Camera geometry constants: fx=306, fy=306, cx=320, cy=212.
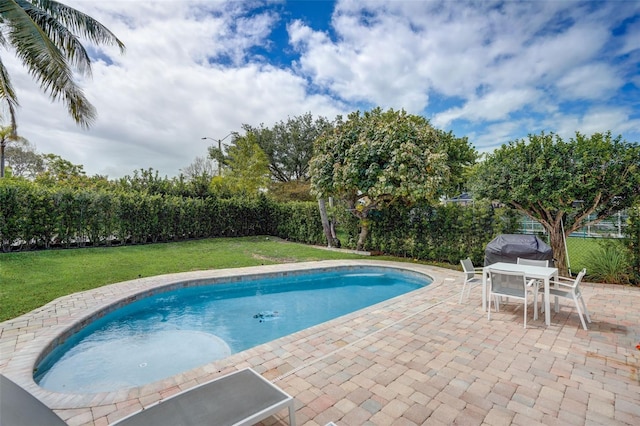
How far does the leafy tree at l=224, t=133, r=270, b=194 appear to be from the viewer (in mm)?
21656

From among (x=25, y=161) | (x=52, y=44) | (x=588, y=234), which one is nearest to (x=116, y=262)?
(x=52, y=44)

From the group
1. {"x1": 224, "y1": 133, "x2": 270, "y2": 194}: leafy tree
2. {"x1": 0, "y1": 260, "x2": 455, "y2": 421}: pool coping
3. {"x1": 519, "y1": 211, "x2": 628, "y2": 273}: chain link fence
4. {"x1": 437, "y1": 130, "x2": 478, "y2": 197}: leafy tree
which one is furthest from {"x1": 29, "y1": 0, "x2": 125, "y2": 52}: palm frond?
{"x1": 437, "y1": 130, "x2": 478, "y2": 197}: leafy tree

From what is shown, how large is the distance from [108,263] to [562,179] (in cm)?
1411

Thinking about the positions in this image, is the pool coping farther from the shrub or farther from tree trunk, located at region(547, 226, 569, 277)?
the shrub

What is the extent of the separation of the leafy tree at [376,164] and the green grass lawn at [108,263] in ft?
9.02

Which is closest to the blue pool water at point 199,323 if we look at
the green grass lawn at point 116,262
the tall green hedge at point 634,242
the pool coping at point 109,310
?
the pool coping at point 109,310

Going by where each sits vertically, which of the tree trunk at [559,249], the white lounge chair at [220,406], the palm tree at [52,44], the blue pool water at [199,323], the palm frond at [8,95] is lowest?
the blue pool water at [199,323]

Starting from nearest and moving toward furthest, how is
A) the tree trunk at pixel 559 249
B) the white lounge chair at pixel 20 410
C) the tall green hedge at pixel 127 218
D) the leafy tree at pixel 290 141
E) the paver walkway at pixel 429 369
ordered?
1. the white lounge chair at pixel 20 410
2. the paver walkway at pixel 429 369
3. the tree trunk at pixel 559 249
4. the tall green hedge at pixel 127 218
5. the leafy tree at pixel 290 141

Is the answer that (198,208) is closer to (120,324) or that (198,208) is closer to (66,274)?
(66,274)

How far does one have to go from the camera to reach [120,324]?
20.9 ft

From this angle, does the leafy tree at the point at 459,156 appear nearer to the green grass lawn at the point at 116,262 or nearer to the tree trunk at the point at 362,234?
the tree trunk at the point at 362,234

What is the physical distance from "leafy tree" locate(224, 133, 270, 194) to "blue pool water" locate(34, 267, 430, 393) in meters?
13.1

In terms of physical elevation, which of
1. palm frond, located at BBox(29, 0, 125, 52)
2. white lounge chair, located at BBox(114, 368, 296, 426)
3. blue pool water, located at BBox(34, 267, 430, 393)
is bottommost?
blue pool water, located at BBox(34, 267, 430, 393)

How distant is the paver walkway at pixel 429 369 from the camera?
2.83 meters
